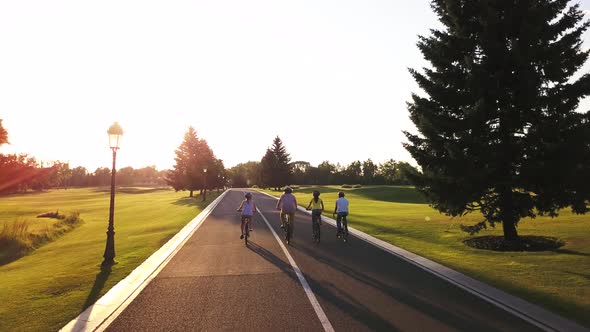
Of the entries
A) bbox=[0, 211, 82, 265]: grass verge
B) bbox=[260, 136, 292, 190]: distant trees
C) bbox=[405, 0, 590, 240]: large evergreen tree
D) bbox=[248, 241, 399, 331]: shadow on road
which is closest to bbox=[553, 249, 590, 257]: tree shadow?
bbox=[405, 0, 590, 240]: large evergreen tree

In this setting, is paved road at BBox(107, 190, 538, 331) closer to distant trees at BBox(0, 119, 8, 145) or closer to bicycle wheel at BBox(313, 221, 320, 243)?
bicycle wheel at BBox(313, 221, 320, 243)

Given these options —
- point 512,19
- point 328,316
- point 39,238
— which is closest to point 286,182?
point 39,238

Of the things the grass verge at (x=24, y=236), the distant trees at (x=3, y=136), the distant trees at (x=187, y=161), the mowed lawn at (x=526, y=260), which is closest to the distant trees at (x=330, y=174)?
the distant trees at (x=187, y=161)

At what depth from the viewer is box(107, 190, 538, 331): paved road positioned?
642cm

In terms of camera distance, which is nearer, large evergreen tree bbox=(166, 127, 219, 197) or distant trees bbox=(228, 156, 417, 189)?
large evergreen tree bbox=(166, 127, 219, 197)

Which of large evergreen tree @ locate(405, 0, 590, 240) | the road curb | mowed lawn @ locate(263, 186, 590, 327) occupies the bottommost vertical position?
the road curb

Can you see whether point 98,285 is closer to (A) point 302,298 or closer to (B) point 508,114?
(A) point 302,298

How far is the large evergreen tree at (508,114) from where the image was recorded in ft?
42.2

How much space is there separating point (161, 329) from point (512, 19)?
13906mm

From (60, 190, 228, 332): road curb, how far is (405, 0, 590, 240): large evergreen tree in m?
→ 9.28

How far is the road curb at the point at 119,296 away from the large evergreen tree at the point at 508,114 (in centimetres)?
928

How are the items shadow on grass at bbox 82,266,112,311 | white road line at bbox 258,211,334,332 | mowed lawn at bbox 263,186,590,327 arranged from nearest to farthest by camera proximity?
white road line at bbox 258,211,334,332
shadow on grass at bbox 82,266,112,311
mowed lawn at bbox 263,186,590,327

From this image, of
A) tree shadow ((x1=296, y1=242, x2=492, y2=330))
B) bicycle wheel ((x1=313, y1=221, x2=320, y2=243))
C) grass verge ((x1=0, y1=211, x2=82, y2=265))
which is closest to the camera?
tree shadow ((x1=296, y1=242, x2=492, y2=330))

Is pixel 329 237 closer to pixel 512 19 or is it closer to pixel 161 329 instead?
pixel 512 19
